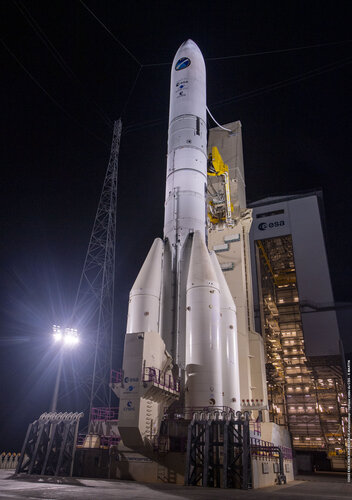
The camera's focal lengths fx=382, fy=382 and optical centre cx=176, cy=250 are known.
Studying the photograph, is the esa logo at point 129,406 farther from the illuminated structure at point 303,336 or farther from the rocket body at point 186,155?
the illuminated structure at point 303,336

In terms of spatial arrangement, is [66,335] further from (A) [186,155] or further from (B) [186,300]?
(A) [186,155]

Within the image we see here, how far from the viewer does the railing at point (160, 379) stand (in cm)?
1456

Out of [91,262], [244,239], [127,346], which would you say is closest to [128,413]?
[127,346]

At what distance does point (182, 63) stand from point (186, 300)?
16.9 meters

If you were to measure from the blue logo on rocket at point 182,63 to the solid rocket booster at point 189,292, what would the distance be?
265 cm

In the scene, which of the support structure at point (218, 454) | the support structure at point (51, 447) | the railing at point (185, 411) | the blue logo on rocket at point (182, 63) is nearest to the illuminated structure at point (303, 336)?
the blue logo on rocket at point (182, 63)

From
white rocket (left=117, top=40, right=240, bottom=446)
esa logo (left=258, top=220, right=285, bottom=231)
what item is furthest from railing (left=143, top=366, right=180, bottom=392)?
esa logo (left=258, top=220, right=285, bottom=231)

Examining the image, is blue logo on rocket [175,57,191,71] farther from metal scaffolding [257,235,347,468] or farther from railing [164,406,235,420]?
railing [164,406,235,420]

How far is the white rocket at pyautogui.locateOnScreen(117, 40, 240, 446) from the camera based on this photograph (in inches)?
631

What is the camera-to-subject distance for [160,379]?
15.3 meters

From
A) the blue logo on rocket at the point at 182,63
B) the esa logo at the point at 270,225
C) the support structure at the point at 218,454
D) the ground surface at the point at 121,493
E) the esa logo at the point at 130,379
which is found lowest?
the ground surface at the point at 121,493

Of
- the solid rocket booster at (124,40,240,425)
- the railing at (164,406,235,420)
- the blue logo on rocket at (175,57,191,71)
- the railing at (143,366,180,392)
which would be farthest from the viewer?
the blue logo on rocket at (175,57,191,71)

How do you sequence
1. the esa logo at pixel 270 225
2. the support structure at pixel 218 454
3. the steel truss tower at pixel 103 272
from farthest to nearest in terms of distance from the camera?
the esa logo at pixel 270 225
the steel truss tower at pixel 103 272
the support structure at pixel 218 454

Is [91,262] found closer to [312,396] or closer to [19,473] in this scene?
[19,473]
